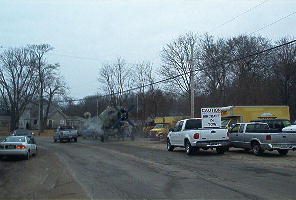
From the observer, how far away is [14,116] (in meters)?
79.9

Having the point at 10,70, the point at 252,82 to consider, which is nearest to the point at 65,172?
the point at 252,82

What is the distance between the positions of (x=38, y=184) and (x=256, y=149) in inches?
492

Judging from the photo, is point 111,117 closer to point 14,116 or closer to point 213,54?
point 213,54

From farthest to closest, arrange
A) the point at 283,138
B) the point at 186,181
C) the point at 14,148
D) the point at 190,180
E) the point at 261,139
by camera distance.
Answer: the point at 14,148 → the point at 261,139 → the point at 283,138 → the point at 190,180 → the point at 186,181

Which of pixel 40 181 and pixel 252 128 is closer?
pixel 40 181

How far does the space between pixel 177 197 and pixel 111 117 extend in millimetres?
35438

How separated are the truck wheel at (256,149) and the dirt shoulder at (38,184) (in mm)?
10032

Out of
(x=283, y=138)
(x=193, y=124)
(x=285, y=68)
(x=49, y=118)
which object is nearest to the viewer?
(x=283, y=138)

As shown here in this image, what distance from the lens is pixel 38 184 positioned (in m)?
12.8

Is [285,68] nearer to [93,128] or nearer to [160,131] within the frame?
[160,131]

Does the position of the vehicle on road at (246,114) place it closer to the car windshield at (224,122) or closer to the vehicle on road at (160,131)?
the car windshield at (224,122)

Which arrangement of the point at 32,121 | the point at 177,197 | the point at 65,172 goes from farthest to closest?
the point at 32,121 < the point at 65,172 < the point at 177,197

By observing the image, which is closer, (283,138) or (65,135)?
(283,138)

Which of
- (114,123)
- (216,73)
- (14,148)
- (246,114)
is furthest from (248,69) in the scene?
(14,148)
